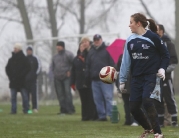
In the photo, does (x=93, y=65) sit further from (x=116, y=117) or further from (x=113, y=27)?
(x=113, y=27)

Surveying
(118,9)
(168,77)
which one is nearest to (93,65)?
(168,77)

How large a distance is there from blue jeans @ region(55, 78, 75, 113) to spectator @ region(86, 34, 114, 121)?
3.64 metres

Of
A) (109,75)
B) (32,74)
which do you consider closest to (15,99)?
(32,74)

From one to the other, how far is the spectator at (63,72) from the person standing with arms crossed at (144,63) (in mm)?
9695

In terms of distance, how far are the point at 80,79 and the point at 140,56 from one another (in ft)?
22.8

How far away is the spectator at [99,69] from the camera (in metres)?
17.2

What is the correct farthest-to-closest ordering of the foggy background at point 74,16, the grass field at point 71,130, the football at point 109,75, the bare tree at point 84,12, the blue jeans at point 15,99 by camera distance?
the bare tree at point 84,12, the foggy background at point 74,16, the blue jeans at point 15,99, the grass field at point 71,130, the football at point 109,75

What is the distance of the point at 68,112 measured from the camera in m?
21.3

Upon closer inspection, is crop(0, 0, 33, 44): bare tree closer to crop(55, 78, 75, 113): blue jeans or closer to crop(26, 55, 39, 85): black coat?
crop(26, 55, 39, 85): black coat

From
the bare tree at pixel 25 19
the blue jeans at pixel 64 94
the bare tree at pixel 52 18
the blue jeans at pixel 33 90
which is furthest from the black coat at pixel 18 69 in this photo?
the bare tree at pixel 52 18

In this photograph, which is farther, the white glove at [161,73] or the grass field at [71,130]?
the grass field at [71,130]

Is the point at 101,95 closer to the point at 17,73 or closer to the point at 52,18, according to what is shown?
the point at 17,73

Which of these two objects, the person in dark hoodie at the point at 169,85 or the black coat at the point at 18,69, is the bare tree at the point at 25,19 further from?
the person in dark hoodie at the point at 169,85

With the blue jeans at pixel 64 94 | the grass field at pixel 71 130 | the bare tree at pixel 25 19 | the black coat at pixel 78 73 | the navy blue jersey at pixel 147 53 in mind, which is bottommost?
the grass field at pixel 71 130
